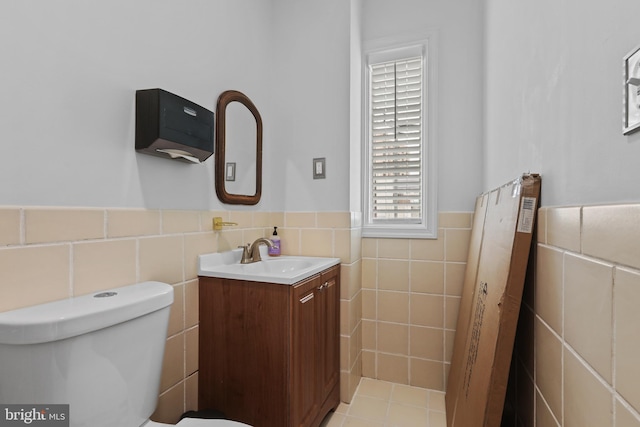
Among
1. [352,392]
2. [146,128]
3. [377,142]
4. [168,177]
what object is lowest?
[352,392]

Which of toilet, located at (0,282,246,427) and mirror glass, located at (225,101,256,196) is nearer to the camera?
toilet, located at (0,282,246,427)

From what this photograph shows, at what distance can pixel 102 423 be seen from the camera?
31.6 inches

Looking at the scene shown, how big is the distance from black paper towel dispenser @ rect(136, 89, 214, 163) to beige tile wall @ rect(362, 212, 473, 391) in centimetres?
136

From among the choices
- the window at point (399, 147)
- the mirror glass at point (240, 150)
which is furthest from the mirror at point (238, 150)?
the window at point (399, 147)

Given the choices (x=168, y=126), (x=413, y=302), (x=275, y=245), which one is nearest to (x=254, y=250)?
(x=275, y=245)

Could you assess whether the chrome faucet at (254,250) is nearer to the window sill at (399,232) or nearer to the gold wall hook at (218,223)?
the gold wall hook at (218,223)

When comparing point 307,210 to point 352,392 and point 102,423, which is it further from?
point 102,423

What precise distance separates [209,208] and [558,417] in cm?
148

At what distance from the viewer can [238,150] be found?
5.66 feet

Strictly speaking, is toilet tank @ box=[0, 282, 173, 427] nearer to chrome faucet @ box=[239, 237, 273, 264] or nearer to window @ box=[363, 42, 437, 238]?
chrome faucet @ box=[239, 237, 273, 264]

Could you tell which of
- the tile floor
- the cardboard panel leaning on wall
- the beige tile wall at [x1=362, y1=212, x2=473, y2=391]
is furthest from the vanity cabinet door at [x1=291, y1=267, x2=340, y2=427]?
the cardboard panel leaning on wall

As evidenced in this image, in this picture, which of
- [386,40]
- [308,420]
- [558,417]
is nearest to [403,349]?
[308,420]

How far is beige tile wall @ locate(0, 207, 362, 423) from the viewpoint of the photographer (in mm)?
813

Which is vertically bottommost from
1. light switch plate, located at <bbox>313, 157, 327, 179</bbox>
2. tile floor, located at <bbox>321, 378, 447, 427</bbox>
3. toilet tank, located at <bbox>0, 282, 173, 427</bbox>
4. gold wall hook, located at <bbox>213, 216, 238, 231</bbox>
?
tile floor, located at <bbox>321, 378, 447, 427</bbox>
